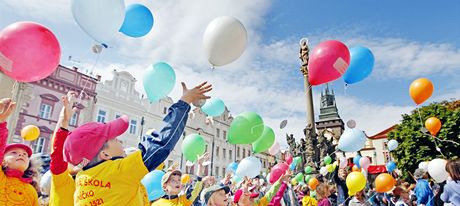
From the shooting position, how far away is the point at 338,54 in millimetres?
5016

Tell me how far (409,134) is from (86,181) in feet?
93.2

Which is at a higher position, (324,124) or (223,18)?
(324,124)

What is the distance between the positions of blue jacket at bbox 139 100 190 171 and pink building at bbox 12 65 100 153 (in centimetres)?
1880

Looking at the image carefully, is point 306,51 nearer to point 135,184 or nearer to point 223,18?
point 223,18

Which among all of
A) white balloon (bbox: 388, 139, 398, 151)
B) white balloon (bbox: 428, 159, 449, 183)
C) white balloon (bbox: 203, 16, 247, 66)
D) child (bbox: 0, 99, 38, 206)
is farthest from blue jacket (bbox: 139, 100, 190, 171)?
white balloon (bbox: 388, 139, 398, 151)

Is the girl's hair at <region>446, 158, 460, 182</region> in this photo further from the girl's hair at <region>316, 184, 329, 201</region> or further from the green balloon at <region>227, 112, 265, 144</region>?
the green balloon at <region>227, 112, 265, 144</region>

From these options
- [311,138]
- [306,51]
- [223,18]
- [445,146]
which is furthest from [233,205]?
[445,146]

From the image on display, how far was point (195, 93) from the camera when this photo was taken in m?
2.30

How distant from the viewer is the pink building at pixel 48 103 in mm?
19500

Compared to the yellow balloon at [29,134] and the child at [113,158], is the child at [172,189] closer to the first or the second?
the child at [113,158]

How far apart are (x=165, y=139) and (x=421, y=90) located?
7.47m

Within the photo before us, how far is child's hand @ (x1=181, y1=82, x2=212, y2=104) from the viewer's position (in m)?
2.27

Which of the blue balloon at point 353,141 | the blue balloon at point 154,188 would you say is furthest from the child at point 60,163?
the blue balloon at point 353,141

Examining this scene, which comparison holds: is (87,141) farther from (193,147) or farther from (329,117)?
(329,117)
